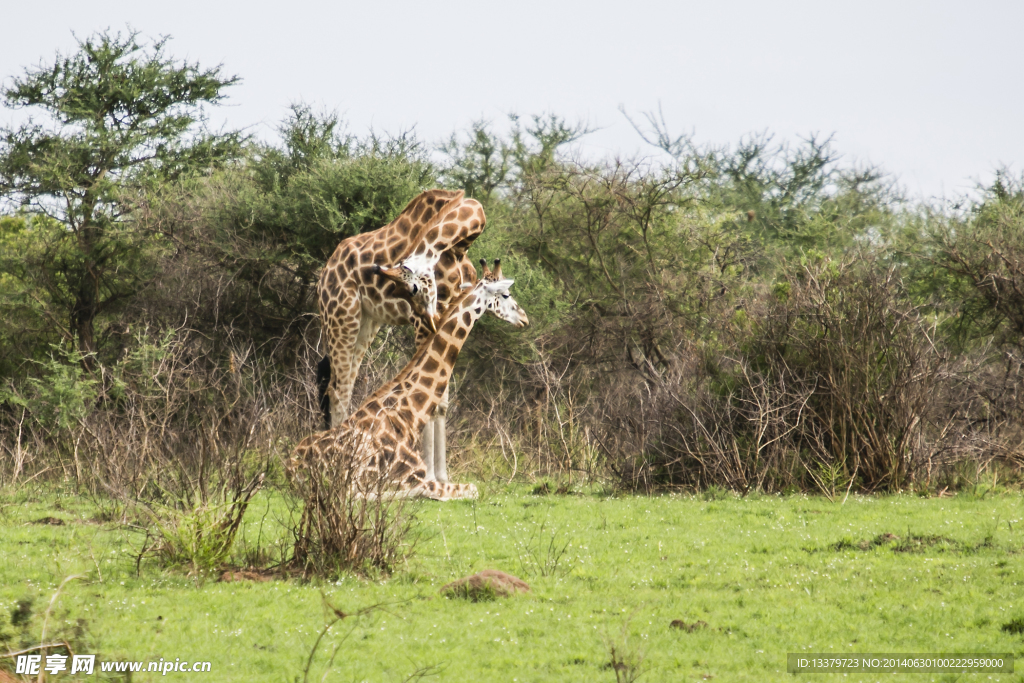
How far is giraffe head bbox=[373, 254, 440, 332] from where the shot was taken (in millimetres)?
10438

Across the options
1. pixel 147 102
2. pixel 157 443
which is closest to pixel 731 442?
pixel 157 443

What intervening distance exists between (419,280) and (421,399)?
1224 millimetres

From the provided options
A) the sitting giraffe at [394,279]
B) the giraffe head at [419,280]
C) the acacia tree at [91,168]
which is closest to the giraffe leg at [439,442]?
the sitting giraffe at [394,279]

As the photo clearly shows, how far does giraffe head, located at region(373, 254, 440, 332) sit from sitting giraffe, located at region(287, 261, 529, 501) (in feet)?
0.59

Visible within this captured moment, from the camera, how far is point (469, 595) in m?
6.48

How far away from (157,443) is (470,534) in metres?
3.09

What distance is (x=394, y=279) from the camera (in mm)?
10922

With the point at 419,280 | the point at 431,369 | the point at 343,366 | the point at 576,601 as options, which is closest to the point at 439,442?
the point at 431,369

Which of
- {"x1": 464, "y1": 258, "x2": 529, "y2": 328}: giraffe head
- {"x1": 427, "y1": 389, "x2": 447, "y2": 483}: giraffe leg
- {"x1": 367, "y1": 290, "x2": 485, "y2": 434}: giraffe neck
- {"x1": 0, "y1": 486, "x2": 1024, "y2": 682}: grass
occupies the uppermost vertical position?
{"x1": 464, "y1": 258, "x2": 529, "y2": 328}: giraffe head

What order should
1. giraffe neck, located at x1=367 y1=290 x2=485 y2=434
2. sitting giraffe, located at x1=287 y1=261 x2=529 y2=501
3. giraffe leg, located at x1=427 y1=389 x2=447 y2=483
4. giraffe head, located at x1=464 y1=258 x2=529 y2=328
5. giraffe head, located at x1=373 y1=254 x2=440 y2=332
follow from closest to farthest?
1. sitting giraffe, located at x1=287 y1=261 x2=529 y2=501
2. giraffe neck, located at x1=367 y1=290 x2=485 y2=434
3. giraffe head, located at x1=373 y1=254 x2=440 y2=332
4. giraffe head, located at x1=464 y1=258 x2=529 y2=328
5. giraffe leg, located at x1=427 y1=389 x2=447 y2=483

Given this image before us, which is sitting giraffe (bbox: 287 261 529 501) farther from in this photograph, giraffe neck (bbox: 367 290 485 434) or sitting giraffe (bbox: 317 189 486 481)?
sitting giraffe (bbox: 317 189 486 481)

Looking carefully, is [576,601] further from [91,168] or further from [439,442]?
[91,168]

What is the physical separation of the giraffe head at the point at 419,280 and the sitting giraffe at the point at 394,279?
0.01m

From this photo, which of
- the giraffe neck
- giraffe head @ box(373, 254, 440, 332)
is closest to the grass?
the giraffe neck
